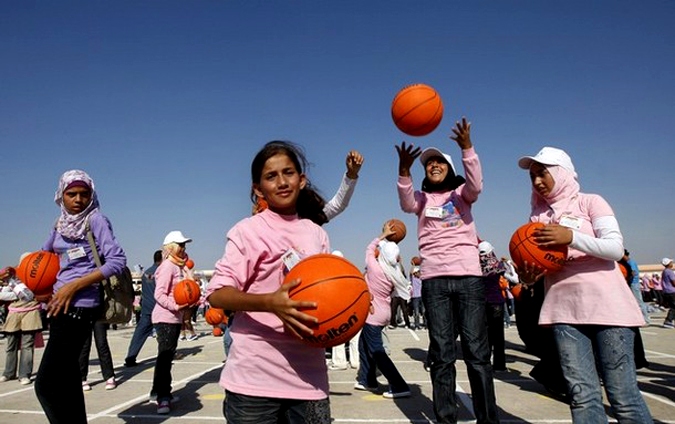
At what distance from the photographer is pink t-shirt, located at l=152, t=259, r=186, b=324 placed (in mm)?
6320

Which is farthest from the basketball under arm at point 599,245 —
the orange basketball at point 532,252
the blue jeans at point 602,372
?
the blue jeans at point 602,372

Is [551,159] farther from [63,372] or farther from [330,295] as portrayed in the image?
[63,372]

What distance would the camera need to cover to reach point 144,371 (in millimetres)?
9461

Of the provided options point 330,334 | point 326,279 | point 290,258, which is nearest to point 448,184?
point 290,258

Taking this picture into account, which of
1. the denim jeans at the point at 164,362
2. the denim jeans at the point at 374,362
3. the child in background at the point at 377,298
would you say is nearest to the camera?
the denim jeans at the point at 164,362

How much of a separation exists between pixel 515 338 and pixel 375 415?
977 centimetres

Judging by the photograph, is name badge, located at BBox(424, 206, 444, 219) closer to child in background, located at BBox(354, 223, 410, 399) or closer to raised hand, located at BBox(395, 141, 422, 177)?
raised hand, located at BBox(395, 141, 422, 177)

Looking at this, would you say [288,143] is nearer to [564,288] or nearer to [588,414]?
[564,288]

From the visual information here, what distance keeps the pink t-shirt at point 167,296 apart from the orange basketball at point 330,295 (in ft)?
15.3

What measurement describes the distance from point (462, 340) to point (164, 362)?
12.9 ft

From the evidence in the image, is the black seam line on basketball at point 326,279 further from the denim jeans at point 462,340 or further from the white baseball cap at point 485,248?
the white baseball cap at point 485,248

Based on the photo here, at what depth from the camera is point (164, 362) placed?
595cm

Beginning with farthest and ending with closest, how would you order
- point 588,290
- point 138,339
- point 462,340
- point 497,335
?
1. point 138,339
2. point 497,335
3. point 462,340
4. point 588,290

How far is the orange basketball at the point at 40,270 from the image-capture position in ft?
13.2
